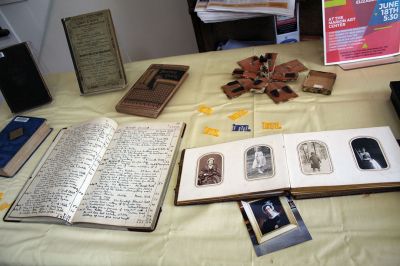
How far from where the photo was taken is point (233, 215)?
626 millimetres

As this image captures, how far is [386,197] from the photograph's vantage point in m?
0.58

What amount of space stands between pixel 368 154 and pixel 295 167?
0.49 ft

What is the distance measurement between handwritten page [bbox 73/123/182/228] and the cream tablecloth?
0.10 ft

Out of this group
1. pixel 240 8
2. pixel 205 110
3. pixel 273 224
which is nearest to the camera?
pixel 273 224

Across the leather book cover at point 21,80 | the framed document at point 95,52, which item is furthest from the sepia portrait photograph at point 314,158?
the leather book cover at point 21,80

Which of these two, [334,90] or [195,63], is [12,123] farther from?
[334,90]

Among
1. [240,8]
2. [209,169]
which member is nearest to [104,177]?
[209,169]

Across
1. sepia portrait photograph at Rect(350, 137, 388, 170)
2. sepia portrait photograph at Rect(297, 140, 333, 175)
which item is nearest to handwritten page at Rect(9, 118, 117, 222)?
sepia portrait photograph at Rect(297, 140, 333, 175)

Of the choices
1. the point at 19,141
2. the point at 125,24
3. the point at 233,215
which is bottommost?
the point at 233,215

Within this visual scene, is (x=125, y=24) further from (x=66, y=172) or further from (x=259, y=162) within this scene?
(x=259, y=162)

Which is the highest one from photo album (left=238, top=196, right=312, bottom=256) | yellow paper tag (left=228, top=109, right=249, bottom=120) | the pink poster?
the pink poster

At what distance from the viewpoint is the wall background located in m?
1.68

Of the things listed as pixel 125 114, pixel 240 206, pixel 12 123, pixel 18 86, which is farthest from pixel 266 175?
pixel 18 86

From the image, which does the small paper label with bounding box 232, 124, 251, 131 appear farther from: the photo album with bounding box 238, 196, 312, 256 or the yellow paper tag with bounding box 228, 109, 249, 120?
the photo album with bounding box 238, 196, 312, 256
